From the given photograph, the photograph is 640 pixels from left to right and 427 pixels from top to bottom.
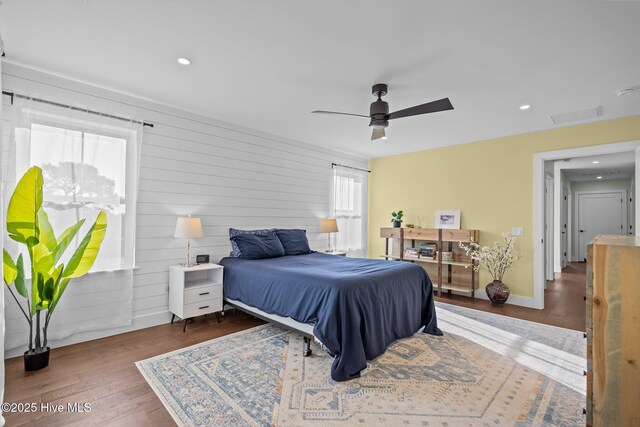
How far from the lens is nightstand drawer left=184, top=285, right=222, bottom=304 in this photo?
3490 millimetres

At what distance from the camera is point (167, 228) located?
377cm

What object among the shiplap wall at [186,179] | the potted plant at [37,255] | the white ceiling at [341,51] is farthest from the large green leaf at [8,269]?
the white ceiling at [341,51]

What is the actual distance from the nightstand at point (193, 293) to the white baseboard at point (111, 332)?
0.14 m

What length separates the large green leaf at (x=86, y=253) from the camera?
2688 mm

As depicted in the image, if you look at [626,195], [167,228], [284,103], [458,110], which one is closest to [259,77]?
[284,103]

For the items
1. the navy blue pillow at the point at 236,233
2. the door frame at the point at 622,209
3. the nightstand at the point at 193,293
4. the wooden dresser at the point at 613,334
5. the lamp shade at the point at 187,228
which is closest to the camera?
the wooden dresser at the point at 613,334

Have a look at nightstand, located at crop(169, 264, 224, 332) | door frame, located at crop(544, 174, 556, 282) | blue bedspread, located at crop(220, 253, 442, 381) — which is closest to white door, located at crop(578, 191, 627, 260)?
door frame, located at crop(544, 174, 556, 282)

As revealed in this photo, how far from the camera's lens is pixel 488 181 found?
5062 millimetres

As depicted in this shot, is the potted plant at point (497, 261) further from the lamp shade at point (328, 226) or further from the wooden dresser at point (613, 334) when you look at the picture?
the wooden dresser at point (613, 334)

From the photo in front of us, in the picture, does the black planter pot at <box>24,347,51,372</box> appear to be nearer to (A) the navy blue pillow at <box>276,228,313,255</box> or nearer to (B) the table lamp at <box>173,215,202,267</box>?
(B) the table lamp at <box>173,215,202,267</box>

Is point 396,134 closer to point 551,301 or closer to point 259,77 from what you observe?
point 259,77

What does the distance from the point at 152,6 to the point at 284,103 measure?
176 cm

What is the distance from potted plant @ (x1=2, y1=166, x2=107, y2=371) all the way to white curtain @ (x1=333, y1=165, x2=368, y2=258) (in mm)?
3984

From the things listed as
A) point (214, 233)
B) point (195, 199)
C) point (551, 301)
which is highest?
point (195, 199)
